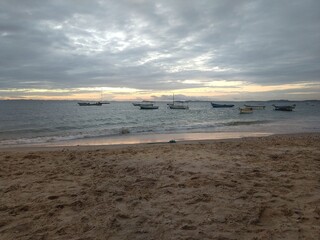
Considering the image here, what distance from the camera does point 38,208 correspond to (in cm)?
Result: 437

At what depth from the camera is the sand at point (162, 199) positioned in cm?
359

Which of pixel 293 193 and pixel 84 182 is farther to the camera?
pixel 84 182

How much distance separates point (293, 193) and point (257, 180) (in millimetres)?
890

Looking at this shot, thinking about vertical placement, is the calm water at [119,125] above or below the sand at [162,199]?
below

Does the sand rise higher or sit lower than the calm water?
higher

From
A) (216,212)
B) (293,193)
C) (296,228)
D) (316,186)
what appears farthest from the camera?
(316,186)

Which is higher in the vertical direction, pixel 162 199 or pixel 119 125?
pixel 162 199

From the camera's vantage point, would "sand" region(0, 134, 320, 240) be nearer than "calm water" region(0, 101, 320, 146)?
Yes

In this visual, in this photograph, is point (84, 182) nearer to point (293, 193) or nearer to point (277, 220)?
point (277, 220)

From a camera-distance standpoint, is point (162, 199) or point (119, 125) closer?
point (162, 199)

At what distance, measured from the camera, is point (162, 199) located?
4.71 metres

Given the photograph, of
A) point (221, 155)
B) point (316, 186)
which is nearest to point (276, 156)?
point (221, 155)

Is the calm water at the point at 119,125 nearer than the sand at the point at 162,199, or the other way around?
the sand at the point at 162,199

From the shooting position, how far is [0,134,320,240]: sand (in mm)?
3590
